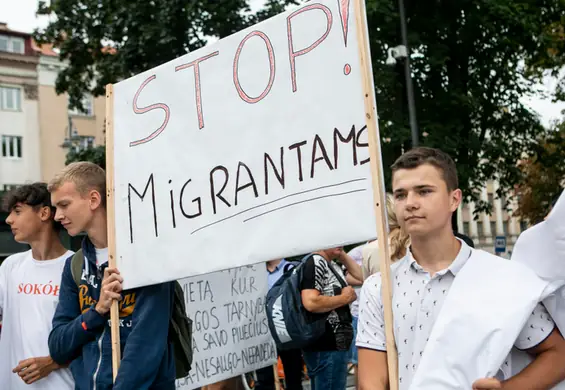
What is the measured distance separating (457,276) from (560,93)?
21.5 meters

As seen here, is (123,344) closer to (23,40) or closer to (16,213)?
(16,213)

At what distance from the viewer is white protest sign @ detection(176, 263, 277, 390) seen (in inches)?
229

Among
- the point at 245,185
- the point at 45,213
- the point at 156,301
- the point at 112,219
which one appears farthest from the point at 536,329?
the point at 45,213

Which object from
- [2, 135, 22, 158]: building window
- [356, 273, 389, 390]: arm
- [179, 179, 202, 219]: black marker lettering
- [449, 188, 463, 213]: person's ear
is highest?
[2, 135, 22, 158]: building window

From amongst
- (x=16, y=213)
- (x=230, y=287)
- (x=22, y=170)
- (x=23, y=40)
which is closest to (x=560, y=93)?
(x=230, y=287)

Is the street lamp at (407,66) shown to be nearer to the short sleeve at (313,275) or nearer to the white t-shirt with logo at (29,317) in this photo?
the short sleeve at (313,275)

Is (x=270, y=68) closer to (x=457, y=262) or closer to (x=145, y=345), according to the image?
(x=457, y=262)

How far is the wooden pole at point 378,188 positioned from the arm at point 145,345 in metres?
1.07

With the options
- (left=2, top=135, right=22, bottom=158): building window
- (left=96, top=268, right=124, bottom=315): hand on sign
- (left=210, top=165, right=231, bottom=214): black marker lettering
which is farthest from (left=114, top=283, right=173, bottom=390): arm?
(left=2, top=135, right=22, bottom=158): building window

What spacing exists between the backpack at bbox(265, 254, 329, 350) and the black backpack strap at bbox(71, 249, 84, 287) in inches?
79.2

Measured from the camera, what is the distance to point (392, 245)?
14.1ft

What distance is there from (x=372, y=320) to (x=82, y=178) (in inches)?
63.7

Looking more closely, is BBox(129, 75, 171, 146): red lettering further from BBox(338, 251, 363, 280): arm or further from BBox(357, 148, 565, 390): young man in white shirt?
BBox(338, 251, 363, 280): arm

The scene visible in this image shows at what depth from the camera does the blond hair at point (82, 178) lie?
3572 mm
